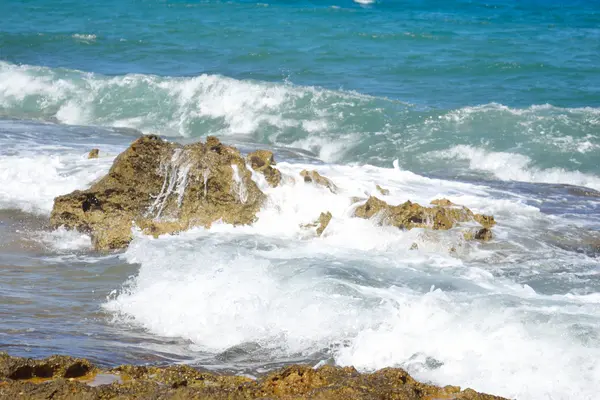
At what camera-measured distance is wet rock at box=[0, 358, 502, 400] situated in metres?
4.19

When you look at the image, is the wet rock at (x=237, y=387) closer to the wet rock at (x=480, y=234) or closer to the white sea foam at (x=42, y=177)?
the wet rock at (x=480, y=234)

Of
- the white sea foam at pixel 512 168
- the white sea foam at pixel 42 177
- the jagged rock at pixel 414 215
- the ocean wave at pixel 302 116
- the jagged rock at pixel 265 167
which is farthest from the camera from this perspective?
the ocean wave at pixel 302 116

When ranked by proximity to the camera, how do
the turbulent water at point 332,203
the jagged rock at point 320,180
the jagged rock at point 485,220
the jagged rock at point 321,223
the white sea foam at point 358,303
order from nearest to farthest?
the white sea foam at point 358,303, the turbulent water at point 332,203, the jagged rock at point 321,223, the jagged rock at point 485,220, the jagged rock at point 320,180

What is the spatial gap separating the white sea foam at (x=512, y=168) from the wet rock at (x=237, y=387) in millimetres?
9454

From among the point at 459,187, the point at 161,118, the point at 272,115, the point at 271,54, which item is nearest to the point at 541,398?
the point at 459,187

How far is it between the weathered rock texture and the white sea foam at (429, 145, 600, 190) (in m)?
9.48

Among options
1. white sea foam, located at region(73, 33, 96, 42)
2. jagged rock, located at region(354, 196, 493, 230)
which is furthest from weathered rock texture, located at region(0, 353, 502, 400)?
white sea foam, located at region(73, 33, 96, 42)

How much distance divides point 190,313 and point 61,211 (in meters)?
2.89

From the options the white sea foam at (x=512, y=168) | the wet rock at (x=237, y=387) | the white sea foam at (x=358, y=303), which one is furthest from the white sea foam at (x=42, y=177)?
the white sea foam at (x=512, y=168)

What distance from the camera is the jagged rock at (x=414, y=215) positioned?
28.7 feet

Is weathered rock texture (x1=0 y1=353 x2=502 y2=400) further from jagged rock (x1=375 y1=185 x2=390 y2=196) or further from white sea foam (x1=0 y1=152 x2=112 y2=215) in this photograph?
jagged rock (x1=375 y1=185 x2=390 y2=196)

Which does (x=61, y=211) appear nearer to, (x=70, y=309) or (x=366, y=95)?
(x=70, y=309)

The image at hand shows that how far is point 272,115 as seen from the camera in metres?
17.1

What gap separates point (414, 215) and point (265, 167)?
1.75 meters
